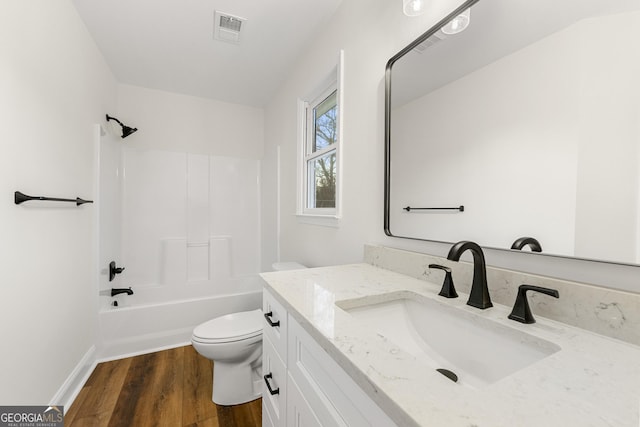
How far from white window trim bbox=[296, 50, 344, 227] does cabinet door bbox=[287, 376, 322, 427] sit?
0.98m

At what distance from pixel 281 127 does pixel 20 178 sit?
6.32 feet

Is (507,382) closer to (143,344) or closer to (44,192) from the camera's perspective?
(44,192)

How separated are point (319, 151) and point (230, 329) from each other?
1377 millimetres

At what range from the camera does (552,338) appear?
585 millimetres

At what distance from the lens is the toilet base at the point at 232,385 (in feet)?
5.19

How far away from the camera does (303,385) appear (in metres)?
0.73

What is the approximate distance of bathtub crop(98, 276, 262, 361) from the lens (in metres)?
2.10

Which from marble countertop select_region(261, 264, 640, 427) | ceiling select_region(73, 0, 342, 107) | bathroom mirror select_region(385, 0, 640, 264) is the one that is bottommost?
marble countertop select_region(261, 264, 640, 427)

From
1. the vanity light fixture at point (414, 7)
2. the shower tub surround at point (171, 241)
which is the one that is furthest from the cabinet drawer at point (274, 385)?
the shower tub surround at point (171, 241)

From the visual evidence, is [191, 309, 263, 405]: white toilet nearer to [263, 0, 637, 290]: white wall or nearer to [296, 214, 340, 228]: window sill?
[263, 0, 637, 290]: white wall

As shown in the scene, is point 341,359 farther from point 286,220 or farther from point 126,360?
point 126,360

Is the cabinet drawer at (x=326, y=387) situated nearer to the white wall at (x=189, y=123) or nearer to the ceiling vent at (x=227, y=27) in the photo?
the ceiling vent at (x=227, y=27)

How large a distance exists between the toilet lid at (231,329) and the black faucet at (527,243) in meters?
1.43

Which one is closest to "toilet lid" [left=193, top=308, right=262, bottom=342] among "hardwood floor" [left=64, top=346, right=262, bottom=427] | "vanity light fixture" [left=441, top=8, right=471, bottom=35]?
"hardwood floor" [left=64, top=346, right=262, bottom=427]
